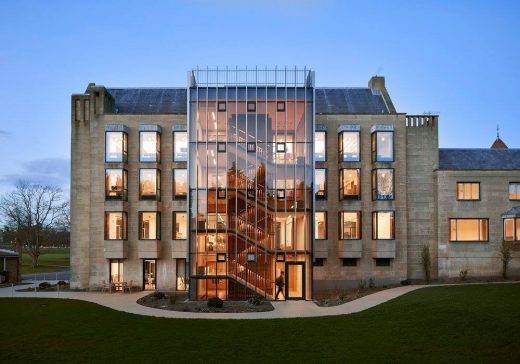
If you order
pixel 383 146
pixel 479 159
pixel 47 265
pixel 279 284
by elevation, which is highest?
pixel 383 146

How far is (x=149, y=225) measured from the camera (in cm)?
3516

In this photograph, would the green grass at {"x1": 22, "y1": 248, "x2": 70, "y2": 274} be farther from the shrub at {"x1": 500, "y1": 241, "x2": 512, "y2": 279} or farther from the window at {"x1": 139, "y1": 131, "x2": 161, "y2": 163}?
the shrub at {"x1": 500, "y1": 241, "x2": 512, "y2": 279}

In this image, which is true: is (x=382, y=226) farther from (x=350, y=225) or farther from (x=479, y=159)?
(x=479, y=159)

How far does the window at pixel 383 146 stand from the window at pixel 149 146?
16173 millimetres

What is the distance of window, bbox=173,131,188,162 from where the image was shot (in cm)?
3538

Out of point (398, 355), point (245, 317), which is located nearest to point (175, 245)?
point (245, 317)

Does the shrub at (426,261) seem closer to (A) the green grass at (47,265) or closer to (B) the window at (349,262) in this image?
(B) the window at (349,262)

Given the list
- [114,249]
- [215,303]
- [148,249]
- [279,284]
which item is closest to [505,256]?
[279,284]

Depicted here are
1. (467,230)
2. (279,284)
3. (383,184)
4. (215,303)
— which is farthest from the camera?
(467,230)

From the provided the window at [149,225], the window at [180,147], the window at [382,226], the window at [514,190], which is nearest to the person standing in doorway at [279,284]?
the window at [382,226]

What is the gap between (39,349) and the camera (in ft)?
52.5

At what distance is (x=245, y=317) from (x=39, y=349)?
9105 millimetres

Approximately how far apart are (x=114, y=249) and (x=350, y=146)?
18.9 meters

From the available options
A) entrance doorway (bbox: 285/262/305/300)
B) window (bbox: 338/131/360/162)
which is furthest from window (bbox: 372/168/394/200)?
entrance doorway (bbox: 285/262/305/300)
